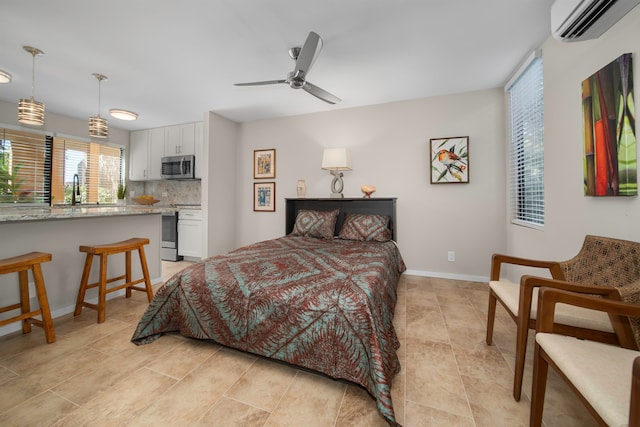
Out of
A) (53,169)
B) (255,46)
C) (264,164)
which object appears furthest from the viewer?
(264,164)

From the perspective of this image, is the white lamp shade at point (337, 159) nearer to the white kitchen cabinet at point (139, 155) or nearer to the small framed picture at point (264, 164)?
the small framed picture at point (264, 164)

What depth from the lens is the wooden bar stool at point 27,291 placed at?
1645mm

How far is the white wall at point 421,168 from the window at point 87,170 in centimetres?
335

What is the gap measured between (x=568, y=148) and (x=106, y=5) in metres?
3.61

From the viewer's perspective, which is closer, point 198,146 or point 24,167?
point 24,167

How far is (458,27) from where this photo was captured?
2.06 metres

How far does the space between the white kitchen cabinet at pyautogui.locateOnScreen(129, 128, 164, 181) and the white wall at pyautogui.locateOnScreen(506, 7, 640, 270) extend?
562 centimetres

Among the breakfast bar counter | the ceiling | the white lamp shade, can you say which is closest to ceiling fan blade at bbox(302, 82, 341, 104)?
the ceiling

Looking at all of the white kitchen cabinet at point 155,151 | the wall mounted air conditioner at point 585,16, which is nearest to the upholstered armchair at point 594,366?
the wall mounted air conditioner at point 585,16

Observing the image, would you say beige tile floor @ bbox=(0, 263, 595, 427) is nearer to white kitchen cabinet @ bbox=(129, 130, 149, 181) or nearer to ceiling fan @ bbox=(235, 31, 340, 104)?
ceiling fan @ bbox=(235, 31, 340, 104)

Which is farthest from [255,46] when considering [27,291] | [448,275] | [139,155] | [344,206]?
[139,155]

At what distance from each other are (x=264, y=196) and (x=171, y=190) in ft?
7.21

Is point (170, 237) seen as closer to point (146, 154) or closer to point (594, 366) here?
point (146, 154)

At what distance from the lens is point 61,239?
7.34 ft
